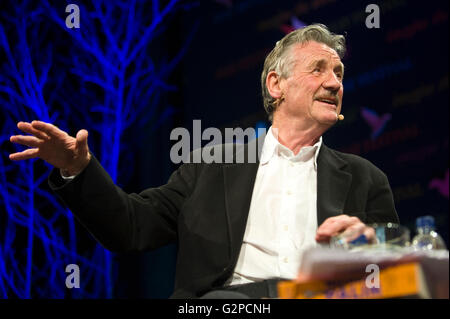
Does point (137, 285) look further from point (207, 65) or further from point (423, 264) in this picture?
point (423, 264)

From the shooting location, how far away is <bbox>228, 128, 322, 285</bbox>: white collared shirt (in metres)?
1.80

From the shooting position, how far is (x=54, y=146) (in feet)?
5.41

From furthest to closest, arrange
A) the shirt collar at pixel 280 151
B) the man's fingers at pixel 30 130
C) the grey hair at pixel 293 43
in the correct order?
the grey hair at pixel 293 43, the shirt collar at pixel 280 151, the man's fingers at pixel 30 130

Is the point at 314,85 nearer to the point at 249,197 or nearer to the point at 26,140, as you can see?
the point at 249,197

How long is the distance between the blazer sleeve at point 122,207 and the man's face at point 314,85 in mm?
425

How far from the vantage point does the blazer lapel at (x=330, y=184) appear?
1.86m

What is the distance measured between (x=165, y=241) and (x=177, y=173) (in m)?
0.25

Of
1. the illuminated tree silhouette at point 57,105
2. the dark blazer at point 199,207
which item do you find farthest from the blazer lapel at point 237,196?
the illuminated tree silhouette at point 57,105

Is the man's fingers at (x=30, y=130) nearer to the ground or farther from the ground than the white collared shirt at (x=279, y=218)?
farther from the ground

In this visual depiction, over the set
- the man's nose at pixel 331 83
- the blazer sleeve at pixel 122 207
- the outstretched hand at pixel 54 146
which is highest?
the man's nose at pixel 331 83

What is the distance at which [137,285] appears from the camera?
162 inches

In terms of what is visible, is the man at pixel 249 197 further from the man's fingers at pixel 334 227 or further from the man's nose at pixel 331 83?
the man's fingers at pixel 334 227

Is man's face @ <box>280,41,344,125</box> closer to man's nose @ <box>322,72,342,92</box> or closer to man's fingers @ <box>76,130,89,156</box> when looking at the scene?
man's nose @ <box>322,72,342,92</box>

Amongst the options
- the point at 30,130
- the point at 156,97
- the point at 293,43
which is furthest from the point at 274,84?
the point at 156,97
